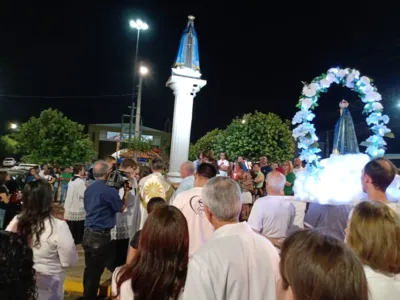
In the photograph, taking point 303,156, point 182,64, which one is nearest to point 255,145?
point 182,64

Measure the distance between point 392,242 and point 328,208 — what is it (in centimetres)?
258

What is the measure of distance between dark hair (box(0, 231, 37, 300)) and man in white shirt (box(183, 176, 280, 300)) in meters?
1.10

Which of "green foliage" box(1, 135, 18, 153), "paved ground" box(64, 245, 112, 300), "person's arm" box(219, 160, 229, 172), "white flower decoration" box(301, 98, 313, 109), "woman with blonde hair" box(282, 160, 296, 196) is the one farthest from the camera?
"green foliage" box(1, 135, 18, 153)

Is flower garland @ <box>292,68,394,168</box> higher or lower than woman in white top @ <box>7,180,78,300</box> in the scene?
higher

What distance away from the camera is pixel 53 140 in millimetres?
28656

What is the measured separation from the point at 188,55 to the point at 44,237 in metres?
6.03

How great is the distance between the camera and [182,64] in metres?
8.06

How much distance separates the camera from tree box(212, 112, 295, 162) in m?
20.5

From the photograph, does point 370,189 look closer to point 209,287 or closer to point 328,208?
point 328,208

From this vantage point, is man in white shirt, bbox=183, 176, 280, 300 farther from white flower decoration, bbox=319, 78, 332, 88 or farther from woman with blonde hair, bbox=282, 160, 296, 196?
woman with blonde hair, bbox=282, 160, 296, 196

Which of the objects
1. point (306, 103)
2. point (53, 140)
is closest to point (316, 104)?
point (306, 103)

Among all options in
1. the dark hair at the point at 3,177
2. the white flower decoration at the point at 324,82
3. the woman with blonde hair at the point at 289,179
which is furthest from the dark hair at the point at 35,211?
the woman with blonde hair at the point at 289,179

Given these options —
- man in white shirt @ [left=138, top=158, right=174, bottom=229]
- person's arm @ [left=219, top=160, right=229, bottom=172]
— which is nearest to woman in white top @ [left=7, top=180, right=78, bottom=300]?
man in white shirt @ [left=138, top=158, right=174, bottom=229]

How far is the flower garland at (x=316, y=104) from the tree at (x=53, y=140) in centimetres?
2572
